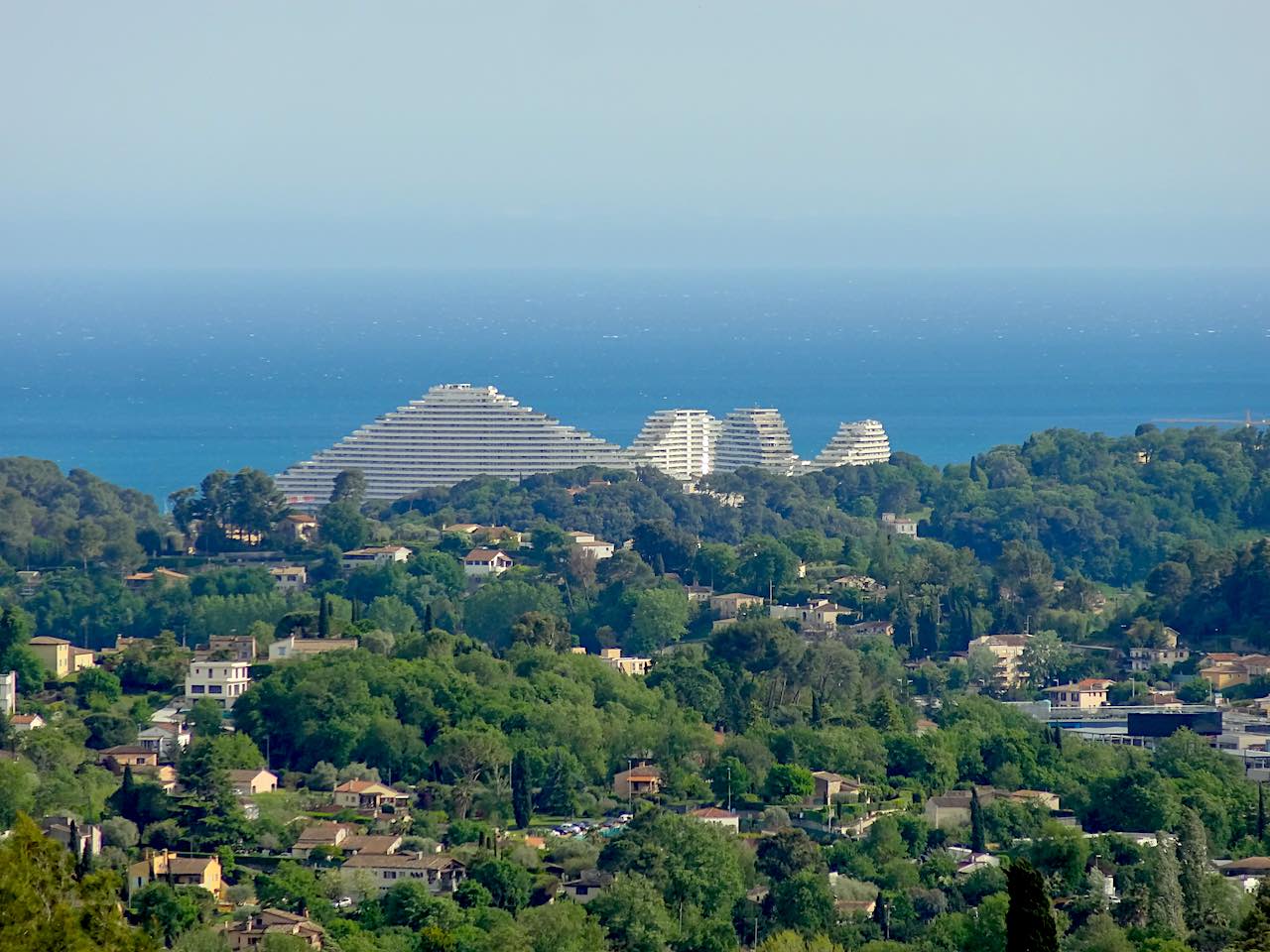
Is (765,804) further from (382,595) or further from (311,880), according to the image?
(382,595)

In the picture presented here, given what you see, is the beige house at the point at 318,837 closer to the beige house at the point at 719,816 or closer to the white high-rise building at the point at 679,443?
the beige house at the point at 719,816

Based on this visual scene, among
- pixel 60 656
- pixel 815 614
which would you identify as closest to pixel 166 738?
pixel 60 656

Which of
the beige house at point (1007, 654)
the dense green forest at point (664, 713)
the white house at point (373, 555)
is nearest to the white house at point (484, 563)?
the dense green forest at point (664, 713)

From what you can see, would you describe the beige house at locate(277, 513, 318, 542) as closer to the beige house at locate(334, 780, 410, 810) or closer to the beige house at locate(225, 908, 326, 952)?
the beige house at locate(334, 780, 410, 810)

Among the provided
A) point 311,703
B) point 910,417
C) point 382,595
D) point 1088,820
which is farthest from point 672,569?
point 910,417

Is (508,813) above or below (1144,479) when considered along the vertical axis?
below

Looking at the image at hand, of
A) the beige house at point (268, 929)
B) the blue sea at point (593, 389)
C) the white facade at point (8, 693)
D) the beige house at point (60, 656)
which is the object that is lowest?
the beige house at point (268, 929)

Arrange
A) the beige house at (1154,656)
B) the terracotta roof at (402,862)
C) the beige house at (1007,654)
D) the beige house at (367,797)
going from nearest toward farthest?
the terracotta roof at (402,862) → the beige house at (367,797) → the beige house at (1007,654) → the beige house at (1154,656)

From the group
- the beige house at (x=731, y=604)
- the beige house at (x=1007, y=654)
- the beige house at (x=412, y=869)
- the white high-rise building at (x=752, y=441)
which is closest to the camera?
the beige house at (x=412, y=869)
